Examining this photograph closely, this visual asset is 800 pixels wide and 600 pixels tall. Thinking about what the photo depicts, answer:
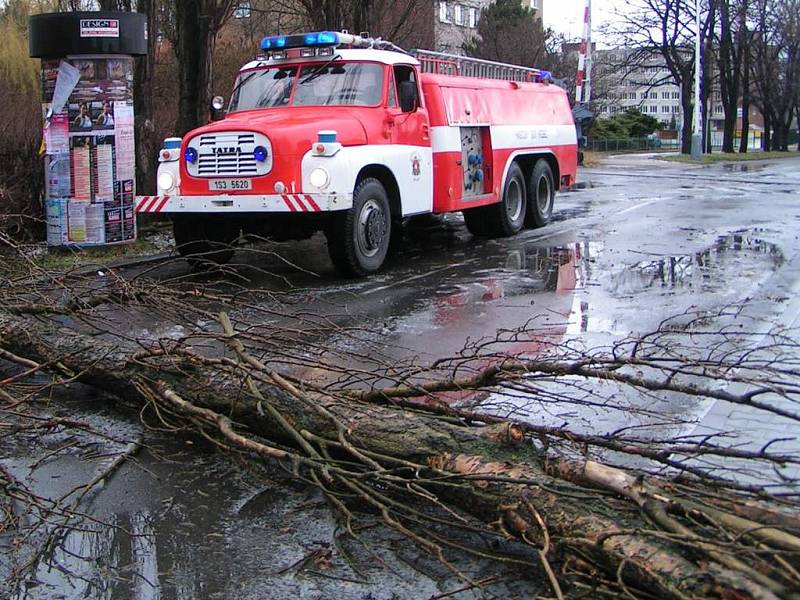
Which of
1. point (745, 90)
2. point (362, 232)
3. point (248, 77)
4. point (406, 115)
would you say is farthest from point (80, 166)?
point (745, 90)

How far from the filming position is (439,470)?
390 centimetres

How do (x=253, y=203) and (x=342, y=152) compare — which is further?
(x=342, y=152)

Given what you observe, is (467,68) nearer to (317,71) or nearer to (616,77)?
(317,71)

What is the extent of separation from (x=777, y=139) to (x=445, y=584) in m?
65.4

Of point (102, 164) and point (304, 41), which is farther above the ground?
point (304, 41)

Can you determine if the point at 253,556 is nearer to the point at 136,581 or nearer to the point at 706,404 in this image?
the point at 136,581

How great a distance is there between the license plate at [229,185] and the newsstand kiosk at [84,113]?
2.43 m

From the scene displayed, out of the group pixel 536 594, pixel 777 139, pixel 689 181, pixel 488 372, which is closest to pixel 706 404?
pixel 488 372

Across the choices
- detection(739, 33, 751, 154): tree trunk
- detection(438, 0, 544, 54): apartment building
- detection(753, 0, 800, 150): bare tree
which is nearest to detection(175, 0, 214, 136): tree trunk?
detection(438, 0, 544, 54): apartment building

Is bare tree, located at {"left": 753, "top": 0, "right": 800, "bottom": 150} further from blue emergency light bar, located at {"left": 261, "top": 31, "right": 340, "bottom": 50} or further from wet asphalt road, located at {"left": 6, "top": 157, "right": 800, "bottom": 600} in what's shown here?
blue emergency light bar, located at {"left": 261, "top": 31, "right": 340, "bottom": 50}

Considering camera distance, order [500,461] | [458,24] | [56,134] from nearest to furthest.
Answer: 1. [500,461]
2. [56,134]
3. [458,24]

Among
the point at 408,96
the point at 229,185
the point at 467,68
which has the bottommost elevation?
the point at 229,185

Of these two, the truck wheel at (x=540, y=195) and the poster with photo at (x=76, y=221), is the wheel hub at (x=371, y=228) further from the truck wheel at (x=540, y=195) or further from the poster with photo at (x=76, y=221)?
the truck wheel at (x=540, y=195)

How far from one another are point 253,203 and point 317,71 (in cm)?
226
